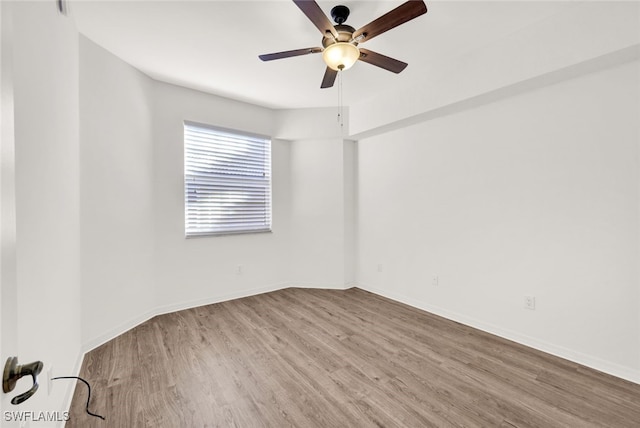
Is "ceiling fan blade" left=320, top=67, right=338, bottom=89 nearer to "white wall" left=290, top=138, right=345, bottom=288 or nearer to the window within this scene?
"white wall" left=290, top=138, right=345, bottom=288

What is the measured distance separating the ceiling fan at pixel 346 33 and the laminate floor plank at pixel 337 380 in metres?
2.35

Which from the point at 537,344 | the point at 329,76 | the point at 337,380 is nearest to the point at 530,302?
the point at 537,344

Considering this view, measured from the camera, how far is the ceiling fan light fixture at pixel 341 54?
6.48 ft

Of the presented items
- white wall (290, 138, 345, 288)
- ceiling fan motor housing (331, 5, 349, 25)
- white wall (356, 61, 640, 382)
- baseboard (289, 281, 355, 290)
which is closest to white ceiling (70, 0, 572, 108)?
ceiling fan motor housing (331, 5, 349, 25)

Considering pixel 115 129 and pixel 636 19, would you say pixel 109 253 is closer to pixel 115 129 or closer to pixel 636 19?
pixel 115 129

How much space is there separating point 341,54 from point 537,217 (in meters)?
2.21

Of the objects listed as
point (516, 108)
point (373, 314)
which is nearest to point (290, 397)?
point (373, 314)

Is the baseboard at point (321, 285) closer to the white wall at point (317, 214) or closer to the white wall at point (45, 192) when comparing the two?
the white wall at point (317, 214)

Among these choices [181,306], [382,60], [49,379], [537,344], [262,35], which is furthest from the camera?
[181,306]

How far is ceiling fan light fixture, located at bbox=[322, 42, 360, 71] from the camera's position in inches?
77.7

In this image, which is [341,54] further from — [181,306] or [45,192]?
[181,306]

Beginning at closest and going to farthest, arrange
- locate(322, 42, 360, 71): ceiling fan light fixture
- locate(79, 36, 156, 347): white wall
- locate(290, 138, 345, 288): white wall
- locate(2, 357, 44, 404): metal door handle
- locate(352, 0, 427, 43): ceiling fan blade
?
locate(2, 357, 44, 404): metal door handle
locate(352, 0, 427, 43): ceiling fan blade
locate(322, 42, 360, 71): ceiling fan light fixture
locate(79, 36, 156, 347): white wall
locate(290, 138, 345, 288): white wall

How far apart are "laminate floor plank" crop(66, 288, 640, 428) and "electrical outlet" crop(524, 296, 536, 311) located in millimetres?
372

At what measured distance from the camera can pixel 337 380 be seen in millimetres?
2049
